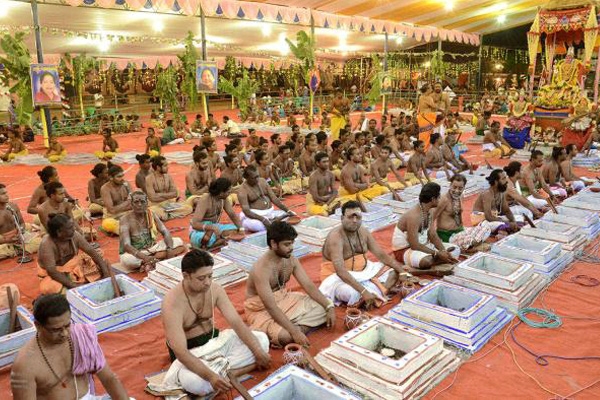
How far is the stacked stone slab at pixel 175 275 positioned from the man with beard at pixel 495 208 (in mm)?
3254

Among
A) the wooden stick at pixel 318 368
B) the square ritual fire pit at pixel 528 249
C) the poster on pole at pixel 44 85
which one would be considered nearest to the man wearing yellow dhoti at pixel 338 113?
the poster on pole at pixel 44 85

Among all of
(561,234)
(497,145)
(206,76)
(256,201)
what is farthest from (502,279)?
(206,76)

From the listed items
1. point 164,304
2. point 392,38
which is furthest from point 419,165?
point 392,38

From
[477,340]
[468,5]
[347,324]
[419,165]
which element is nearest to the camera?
[477,340]

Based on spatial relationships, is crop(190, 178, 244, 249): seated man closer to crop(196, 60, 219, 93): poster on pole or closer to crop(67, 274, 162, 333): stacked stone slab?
crop(67, 274, 162, 333): stacked stone slab

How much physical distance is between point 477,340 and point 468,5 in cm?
1886

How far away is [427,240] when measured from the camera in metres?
5.95

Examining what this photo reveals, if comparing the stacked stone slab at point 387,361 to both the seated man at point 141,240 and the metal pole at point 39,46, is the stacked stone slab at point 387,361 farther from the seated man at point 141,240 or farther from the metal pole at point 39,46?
the metal pole at point 39,46

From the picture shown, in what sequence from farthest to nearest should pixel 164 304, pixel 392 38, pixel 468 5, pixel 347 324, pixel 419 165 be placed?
pixel 392 38, pixel 468 5, pixel 419 165, pixel 347 324, pixel 164 304

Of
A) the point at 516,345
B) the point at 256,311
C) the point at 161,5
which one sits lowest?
the point at 516,345

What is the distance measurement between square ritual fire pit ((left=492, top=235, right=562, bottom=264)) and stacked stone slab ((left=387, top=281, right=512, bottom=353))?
111 cm

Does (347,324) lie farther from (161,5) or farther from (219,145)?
(219,145)

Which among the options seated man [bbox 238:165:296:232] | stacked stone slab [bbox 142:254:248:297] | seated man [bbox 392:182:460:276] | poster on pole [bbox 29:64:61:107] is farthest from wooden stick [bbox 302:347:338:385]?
poster on pole [bbox 29:64:61:107]

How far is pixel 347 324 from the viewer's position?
→ 4.55 m
